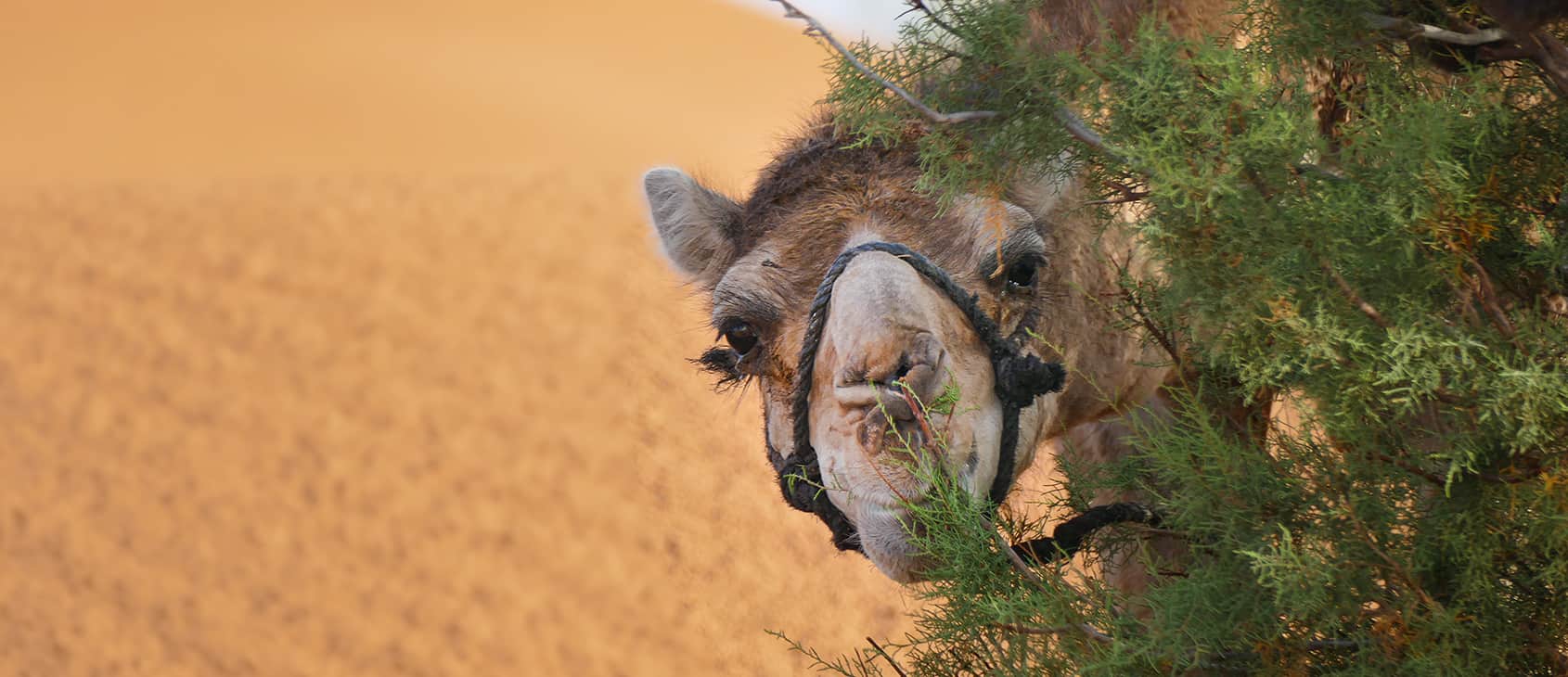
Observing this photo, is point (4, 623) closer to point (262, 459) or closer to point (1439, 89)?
point (262, 459)

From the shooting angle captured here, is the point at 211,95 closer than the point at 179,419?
No

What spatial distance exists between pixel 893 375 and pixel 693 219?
83cm

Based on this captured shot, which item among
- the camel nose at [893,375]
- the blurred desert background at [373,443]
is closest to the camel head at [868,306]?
the camel nose at [893,375]

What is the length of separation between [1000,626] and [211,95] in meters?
19.0

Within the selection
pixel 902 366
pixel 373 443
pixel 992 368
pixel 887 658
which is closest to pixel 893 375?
pixel 902 366

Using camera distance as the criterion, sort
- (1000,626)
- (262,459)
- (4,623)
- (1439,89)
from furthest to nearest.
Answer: (262,459)
(4,623)
(1000,626)
(1439,89)

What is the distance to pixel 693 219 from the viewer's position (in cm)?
265

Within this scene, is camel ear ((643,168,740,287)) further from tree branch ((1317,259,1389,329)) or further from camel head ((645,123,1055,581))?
tree branch ((1317,259,1389,329))

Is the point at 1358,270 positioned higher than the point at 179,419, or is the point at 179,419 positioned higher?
the point at 1358,270

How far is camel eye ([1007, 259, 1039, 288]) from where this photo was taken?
7.57 feet

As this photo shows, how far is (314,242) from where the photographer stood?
41.0 feet

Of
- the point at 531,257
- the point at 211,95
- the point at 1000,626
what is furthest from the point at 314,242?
the point at 1000,626

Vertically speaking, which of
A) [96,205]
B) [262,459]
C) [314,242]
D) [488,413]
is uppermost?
[96,205]

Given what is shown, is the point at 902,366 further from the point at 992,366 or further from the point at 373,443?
the point at 373,443
